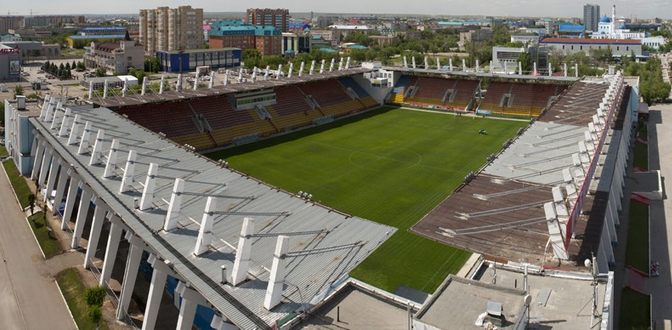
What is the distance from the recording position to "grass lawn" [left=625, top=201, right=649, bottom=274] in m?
27.0

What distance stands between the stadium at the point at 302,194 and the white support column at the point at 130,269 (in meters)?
0.08

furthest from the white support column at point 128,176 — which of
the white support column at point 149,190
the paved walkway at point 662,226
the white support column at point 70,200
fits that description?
the paved walkway at point 662,226

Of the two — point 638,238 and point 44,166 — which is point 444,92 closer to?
point 638,238

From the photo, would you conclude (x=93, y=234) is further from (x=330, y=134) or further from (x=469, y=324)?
(x=330, y=134)

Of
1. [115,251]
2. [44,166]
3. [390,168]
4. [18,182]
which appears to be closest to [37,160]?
[18,182]

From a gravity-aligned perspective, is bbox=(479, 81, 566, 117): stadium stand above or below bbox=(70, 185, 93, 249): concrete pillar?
above

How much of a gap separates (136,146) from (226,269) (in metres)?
16.0

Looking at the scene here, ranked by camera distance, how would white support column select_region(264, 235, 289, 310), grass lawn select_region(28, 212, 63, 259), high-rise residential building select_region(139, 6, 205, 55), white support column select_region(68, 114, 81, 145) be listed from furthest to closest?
high-rise residential building select_region(139, 6, 205, 55) → white support column select_region(68, 114, 81, 145) → grass lawn select_region(28, 212, 63, 259) → white support column select_region(264, 235, 289, 310)

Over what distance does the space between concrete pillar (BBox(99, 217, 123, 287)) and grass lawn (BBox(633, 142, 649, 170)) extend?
38.9 meters

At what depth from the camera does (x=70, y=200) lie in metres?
29.3

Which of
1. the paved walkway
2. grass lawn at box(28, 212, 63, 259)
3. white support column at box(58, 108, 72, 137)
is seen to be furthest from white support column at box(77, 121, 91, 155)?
the paved walkway

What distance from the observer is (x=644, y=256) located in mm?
27609

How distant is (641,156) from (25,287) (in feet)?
149

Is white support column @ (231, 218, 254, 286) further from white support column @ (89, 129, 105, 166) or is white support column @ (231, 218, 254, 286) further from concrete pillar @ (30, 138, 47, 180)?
concrete pillar @ (30, 138, 47, 180)
